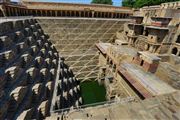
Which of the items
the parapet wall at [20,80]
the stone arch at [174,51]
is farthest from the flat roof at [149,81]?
the parapet wall at [20,80]

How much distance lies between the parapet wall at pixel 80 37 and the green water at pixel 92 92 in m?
1.68

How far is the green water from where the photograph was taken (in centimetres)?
2033

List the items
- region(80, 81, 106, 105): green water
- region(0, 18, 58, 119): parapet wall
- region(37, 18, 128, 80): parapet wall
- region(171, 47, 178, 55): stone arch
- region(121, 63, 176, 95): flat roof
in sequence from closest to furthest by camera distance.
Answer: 1. region(0, 18, 58, 119): parapet wall
2. region(121, 63, 176, 95): flat roof
3. region(80, 81, 106, 105): green water
4. region(171, 47, 178, 55): stone arch
5. region(37, 18, 128, 80): parapet wall

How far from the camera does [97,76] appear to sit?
1033 inches

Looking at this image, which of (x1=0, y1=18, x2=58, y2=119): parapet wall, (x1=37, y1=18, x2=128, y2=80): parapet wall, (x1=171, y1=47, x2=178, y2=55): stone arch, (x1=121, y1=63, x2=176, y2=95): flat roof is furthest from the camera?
(x1=37, y1=18, x2=128, y2=80): parapet wall

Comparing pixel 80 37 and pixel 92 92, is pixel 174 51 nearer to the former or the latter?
pixel 92 92

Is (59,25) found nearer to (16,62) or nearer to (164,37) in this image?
(16,62)

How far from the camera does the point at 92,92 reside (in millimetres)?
22312

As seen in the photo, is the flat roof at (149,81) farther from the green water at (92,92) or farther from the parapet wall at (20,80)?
the parapet wall at (20,80)

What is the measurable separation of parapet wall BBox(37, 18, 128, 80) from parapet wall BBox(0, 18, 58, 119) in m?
9.73

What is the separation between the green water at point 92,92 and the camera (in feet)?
66.7

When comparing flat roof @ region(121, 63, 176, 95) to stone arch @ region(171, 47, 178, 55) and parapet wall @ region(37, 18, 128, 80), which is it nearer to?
stone arch @ region(171, 47, 178, 55)

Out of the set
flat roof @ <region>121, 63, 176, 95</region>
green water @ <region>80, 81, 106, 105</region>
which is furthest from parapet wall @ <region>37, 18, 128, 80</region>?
flat roof @ <region>121, 63, 176, 95</region>

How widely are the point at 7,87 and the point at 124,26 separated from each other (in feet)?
85.2
